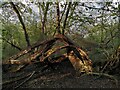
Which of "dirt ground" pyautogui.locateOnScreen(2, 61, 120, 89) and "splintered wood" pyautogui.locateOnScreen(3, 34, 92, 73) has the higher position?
"splintered wood" pyautogui.locateOnScreen(3, 34, 92, 73)

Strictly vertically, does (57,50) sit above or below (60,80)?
above

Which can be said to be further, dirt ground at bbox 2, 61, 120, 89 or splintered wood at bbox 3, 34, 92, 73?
splintered wood at bbox 3, 34, 92, 73

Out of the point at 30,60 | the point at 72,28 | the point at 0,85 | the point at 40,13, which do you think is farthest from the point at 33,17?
the point at 0,85

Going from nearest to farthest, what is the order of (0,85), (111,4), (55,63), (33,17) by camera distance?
(0,85) < (55,63) < (111,4) < (33,17)

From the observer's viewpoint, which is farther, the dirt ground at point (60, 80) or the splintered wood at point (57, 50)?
the splintered wood at point (57, 50)

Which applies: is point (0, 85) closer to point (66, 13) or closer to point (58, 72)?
point (58, 72)

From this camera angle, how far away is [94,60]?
1.68 metres

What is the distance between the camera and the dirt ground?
1398 mm

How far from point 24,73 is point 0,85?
0.20 metres

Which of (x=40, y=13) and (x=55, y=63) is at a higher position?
(x=40, y=13)

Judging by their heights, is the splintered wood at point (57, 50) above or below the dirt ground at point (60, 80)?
above

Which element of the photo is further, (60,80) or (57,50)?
(57,50)

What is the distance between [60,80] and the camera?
4.79 feet

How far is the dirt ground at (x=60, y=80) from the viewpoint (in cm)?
140
